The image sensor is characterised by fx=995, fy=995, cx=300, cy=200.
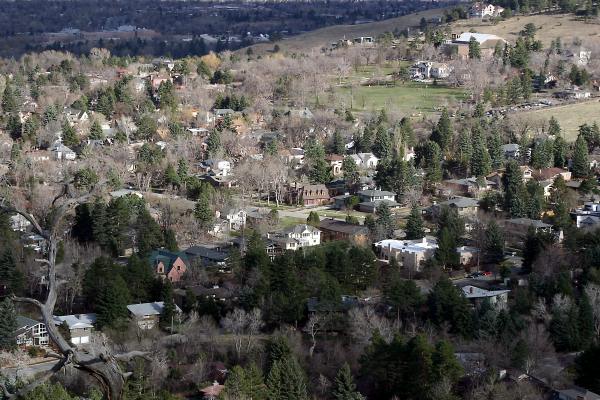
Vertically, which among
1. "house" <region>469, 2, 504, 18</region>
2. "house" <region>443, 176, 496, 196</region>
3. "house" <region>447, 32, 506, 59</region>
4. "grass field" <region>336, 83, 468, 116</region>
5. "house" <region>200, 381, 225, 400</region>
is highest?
"house" <region>469, 2, 504, 18</region>

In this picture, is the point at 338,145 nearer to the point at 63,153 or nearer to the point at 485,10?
the point at 63,153

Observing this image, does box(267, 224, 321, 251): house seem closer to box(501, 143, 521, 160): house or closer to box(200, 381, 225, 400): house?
box(200, 381, 225, 400): house

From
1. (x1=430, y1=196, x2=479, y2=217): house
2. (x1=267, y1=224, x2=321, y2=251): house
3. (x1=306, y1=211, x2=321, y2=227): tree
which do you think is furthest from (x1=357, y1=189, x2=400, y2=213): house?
(x1=267, y1=224, x2=321, y2=251): house

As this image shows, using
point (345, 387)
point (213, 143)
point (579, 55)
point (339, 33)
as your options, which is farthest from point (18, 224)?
point (339, 33)

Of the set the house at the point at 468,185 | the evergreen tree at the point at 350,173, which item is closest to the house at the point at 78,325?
the evergreen tree at the point at 350,173

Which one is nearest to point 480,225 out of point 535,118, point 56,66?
point 535,118

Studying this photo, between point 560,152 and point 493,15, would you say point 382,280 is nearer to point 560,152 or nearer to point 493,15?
point 560,152
